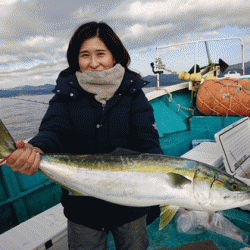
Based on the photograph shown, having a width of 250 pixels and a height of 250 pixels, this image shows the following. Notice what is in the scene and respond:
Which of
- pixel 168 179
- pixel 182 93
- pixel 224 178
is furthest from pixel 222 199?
pixel 182 93

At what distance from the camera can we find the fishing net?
6.71 m

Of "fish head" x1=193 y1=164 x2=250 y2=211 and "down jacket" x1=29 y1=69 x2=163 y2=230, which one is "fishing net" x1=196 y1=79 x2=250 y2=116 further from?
"fish head" x1=193 y1=164 x2=250 y2=211

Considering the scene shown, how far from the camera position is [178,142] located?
7137 millimetres

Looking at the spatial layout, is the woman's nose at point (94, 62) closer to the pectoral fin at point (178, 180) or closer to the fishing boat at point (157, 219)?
the pectoral fin at point (178, 180)

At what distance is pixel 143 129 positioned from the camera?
210cm

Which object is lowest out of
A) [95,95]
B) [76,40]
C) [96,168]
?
[96,168]

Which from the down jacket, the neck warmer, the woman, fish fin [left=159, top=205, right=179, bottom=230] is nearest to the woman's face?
the woman

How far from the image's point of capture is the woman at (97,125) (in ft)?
6.67

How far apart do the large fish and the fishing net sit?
19.9 feet

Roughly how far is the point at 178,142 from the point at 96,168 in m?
5.82

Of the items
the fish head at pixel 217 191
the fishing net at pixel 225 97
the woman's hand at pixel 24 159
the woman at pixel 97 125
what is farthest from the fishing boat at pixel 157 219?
the fish head at pixel 217 191

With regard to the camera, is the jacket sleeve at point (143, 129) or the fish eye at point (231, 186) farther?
the jacket sleeve at point (143, 129)

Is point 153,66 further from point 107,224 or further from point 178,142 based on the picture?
point 107,224

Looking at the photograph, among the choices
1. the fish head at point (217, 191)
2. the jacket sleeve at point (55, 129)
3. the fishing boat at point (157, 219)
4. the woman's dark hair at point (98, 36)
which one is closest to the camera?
the fish head at point (217, 191)
